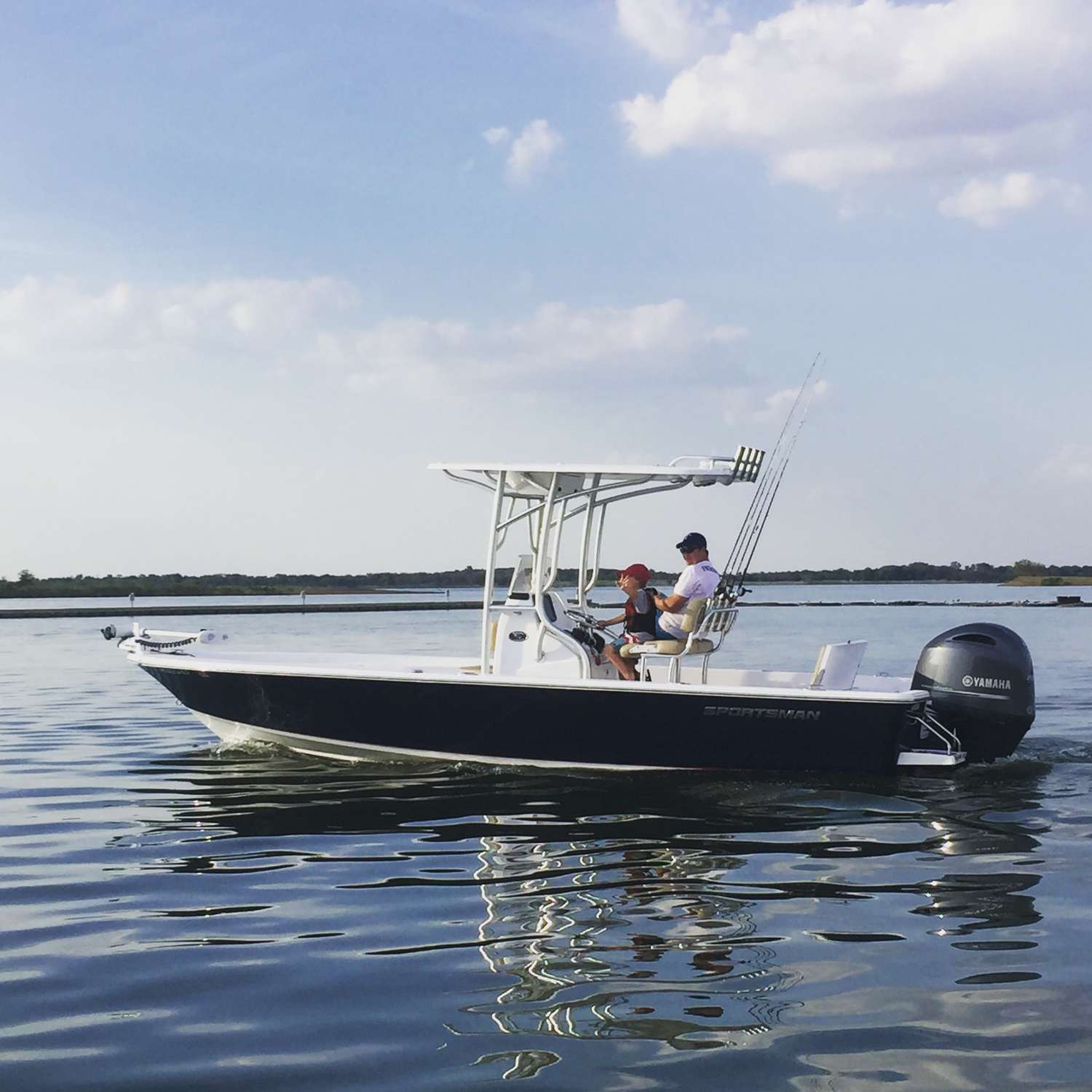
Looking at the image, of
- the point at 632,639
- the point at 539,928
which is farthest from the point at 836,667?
the point at 539,928

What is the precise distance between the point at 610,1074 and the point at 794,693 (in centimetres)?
Result: 570

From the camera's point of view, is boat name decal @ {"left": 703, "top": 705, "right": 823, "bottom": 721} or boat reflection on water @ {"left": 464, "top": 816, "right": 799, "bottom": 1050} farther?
boat name decal @ {"left": 703, "top": 705, "right": 823, "bottom": 721}

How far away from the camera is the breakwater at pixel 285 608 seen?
61906 mm

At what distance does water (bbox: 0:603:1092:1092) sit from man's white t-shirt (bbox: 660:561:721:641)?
1.22 meters

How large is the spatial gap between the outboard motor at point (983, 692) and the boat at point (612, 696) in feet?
0.04

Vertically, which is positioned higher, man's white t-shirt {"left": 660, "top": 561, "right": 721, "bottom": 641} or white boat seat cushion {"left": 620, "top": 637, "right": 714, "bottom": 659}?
man's white t-shirt {"left": 660, "top": 561, "right": 721, "bottom": 641}

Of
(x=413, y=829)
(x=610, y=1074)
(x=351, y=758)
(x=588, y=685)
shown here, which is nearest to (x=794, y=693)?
(x=588, y=685)

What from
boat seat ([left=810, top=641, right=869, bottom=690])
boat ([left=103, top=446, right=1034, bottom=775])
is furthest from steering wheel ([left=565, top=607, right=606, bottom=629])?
boat seat ([left=810, top=641, right=869, bottom=690])

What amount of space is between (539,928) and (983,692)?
5.30 metres

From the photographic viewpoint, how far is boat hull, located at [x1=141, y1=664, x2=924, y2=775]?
33.0 feet

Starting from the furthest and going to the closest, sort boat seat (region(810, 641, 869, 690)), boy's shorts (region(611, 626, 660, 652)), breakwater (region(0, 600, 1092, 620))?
breakwater (region(0, 600, 1092, 620))
boy's shorts (region(611, 626, 660, 652))
boat seat (region(810, 641, 869, 690))

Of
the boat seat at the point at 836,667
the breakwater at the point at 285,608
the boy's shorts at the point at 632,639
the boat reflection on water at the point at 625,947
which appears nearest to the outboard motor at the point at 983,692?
the boat seat at the point at 836,667

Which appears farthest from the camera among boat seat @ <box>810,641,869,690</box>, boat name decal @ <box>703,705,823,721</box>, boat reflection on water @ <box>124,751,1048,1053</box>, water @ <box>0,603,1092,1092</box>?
boat seat @ <box>810,641,869,690</box>

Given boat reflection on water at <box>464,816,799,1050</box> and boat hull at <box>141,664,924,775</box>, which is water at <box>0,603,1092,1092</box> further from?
boat hull at <box>141,664,924,775</box>
